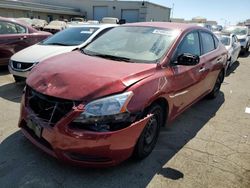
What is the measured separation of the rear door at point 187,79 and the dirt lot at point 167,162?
0.50 m

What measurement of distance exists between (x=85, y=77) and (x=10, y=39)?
5180 mm

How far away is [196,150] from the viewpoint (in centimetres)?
355

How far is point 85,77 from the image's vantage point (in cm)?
278

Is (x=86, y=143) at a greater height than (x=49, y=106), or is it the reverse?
(x=49, y=106)

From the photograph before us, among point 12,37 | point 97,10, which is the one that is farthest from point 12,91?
point 97,10

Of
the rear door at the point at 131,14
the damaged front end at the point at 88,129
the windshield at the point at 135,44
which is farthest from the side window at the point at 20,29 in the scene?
the rear door at the point at 131,14

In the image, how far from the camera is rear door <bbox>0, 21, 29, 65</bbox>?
270 inches

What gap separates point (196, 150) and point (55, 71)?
2.19 m

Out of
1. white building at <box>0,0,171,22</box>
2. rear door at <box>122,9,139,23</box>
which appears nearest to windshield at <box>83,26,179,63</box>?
white building at <box>0,0,171,22</box>

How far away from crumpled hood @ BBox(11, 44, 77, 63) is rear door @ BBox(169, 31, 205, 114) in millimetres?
2834

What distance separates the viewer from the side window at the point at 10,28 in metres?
6.98

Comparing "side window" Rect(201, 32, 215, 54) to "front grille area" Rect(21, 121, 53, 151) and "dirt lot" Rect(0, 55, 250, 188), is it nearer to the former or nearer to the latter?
"dirt lot" Rect(0, 55, 250, 188)

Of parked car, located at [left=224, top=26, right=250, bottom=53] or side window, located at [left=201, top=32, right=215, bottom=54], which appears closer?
side window, located at [left=201, top=32, right=215, bottom=54]

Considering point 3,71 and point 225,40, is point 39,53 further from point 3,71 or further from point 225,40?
point 225,40
